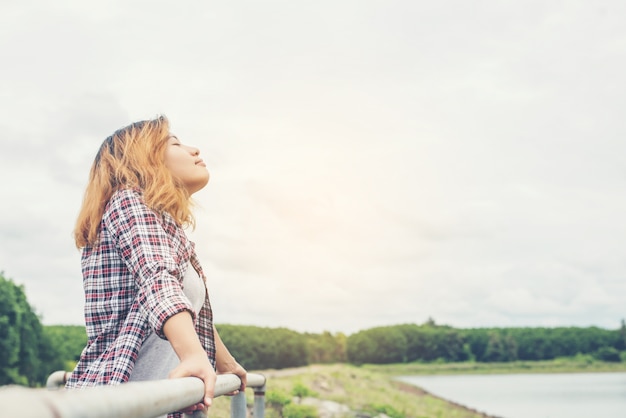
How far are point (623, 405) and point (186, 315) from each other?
28222mm

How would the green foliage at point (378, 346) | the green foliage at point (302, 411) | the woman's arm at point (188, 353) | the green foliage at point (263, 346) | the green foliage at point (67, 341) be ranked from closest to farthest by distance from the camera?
the woman's arm at point (188, 353) < the green foliage at point (302, 411) < the green foliage at point (263, 346) < the green foliage at point (67, 341) < the green foliage at point (378, 346)

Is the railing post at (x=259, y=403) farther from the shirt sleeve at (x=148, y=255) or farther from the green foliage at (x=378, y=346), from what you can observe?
the green foliage at (x=378, y=346)

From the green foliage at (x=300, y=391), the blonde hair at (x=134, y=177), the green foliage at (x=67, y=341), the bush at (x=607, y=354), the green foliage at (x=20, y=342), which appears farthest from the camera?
the bush at (x=607, y=354)

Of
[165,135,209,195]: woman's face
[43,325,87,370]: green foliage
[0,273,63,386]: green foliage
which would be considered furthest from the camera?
[43,325,87,370]: green foliage

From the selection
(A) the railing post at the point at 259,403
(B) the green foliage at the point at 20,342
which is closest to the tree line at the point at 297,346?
(B) the green foliage at the point at 20,342

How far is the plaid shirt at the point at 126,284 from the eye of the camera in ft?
4.91

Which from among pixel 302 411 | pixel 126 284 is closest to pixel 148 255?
pixel 126 284

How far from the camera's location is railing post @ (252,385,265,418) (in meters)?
2.47

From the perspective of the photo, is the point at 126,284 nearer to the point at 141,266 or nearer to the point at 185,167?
the point at 141,266

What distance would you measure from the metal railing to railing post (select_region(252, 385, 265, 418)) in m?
1.35

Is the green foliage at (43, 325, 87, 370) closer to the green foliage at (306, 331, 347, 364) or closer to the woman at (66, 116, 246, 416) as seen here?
the green foliage at (306, 331, 347, 364)

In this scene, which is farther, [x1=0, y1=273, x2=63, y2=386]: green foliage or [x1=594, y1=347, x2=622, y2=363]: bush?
[x1=594, y1=347, x2=622, y2=363]: bush

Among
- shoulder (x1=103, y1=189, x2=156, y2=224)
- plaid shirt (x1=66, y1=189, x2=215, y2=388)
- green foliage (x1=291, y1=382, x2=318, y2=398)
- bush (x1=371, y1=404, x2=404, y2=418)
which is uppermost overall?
shoulder (x1=103, y1=189, x2=156, y2=224)

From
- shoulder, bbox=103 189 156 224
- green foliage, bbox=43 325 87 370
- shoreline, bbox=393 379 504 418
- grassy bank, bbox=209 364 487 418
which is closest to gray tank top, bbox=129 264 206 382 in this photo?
shoulder, bbox=103 189 156 224
